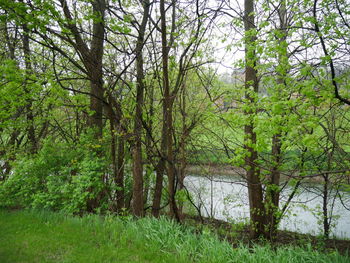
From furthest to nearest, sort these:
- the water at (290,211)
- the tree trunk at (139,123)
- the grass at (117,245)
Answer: the water at (290,211)
the tree trunk at (139,123)
the grass at (117,245)

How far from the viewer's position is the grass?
3539 millimetres

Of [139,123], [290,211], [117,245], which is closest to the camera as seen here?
[117,245]

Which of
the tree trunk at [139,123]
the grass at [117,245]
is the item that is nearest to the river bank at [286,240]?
the tree trunk at [139,123]

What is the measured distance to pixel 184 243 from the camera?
3818 mm

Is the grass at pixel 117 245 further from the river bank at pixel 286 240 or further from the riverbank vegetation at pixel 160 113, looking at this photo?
the river bank at pixel 286 240

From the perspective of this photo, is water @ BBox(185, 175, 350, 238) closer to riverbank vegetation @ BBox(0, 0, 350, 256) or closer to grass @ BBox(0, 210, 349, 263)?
riverbank vegetation @ BBox(0, 0, 350, 256)

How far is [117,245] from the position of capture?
4008mm

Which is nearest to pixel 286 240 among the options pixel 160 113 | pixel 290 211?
pixel 290 211

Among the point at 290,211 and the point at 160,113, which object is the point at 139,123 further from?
the point at 290,211

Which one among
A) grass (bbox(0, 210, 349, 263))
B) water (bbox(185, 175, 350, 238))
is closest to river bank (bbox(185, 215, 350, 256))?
water (bbox(185, 175, 350, 238))

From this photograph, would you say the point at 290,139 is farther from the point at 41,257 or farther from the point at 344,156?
the point at 41,257

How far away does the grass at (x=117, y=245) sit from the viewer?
354cm

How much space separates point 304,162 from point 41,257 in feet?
16.9

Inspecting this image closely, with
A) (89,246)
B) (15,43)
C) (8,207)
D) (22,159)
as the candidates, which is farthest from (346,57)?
(15,43)
